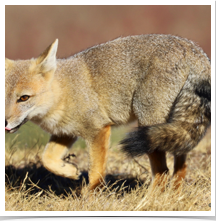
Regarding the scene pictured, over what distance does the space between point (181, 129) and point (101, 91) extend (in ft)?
4.33

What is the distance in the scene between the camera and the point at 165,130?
3574 mm

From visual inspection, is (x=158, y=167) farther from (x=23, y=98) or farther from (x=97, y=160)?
(x=23, y=98)

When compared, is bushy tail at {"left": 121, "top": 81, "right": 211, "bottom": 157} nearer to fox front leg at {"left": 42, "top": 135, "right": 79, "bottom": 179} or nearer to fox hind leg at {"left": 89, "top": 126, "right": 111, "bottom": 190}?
fox hind leg at {"left": 89, "top": 126, "right": 111, "bottom": 190}

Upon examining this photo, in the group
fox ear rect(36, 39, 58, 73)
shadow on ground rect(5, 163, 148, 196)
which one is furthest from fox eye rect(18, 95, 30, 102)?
shadow on ground rect(5, 163, 148, 196)

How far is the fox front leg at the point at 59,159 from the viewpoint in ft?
14.2

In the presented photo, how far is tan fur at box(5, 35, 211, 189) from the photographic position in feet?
13.0

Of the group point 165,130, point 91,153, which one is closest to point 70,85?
point 91,153

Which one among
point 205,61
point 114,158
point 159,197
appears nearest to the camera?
point 159,197

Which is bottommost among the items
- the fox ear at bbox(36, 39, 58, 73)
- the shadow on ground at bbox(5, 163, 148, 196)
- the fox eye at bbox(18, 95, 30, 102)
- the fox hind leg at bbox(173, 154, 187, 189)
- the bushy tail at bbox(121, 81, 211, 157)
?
the shadow on ground at bbox(5, 163, 148, 196)

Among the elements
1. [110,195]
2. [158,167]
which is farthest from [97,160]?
[158,167]

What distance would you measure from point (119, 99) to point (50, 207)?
1639mm

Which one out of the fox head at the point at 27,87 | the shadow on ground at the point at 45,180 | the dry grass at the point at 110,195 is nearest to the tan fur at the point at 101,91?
the fox head at the point at 27,87

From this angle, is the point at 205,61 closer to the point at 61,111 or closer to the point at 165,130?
the point at 165,130

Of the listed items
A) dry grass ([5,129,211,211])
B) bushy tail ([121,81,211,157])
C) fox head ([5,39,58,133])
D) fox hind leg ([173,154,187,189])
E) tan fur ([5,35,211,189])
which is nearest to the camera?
bushy tail ([121,81,211,157])
